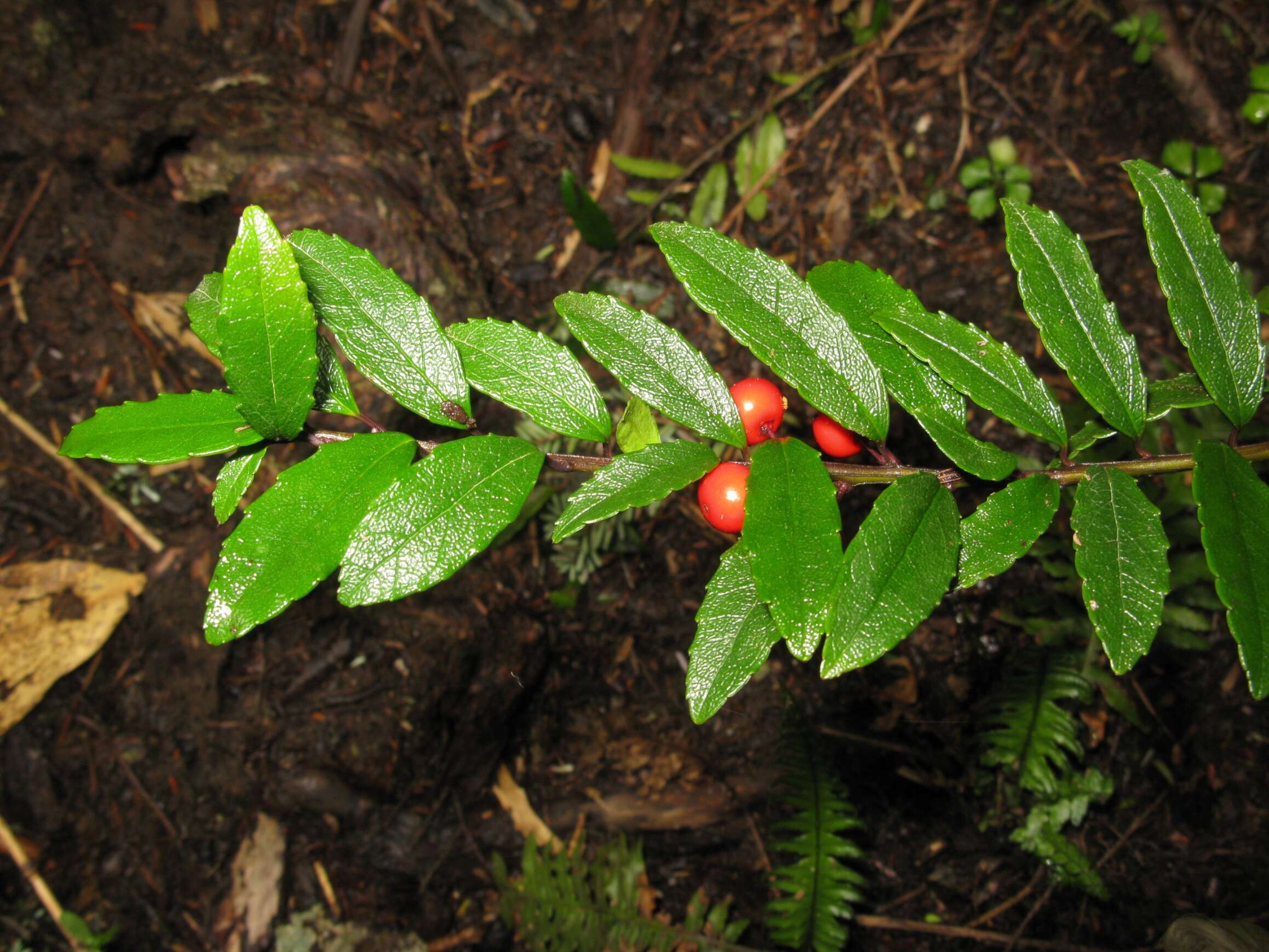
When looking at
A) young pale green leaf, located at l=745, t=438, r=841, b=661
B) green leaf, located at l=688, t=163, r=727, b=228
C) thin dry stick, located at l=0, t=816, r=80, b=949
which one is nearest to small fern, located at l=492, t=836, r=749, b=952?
thin dry stick, located at l=0, t=816, r=80, b=949

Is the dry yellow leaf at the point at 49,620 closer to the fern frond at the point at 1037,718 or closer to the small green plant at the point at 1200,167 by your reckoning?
the fern frond at the point at 1037,718

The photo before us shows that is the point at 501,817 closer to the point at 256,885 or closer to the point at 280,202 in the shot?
the point at 256,885

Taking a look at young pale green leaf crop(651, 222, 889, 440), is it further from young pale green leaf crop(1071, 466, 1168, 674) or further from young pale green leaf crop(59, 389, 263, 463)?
young pale green leaf crop(59, 389, 263, 463)

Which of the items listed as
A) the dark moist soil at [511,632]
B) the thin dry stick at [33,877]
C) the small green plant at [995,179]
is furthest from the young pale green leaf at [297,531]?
the thin dry stick at [33,877]

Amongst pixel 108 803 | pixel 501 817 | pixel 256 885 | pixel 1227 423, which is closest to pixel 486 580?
pixel 501 817

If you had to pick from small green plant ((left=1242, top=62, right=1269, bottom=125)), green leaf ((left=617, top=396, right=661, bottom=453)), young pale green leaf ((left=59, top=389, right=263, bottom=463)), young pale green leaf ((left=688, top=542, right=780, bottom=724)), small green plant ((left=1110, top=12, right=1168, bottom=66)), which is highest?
small green plant ((left=1110, top=12, right=1168, bottom=66))

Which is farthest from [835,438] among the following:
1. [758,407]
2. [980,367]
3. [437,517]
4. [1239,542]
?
[437,517]

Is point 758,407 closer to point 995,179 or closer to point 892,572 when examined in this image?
point 892,572
